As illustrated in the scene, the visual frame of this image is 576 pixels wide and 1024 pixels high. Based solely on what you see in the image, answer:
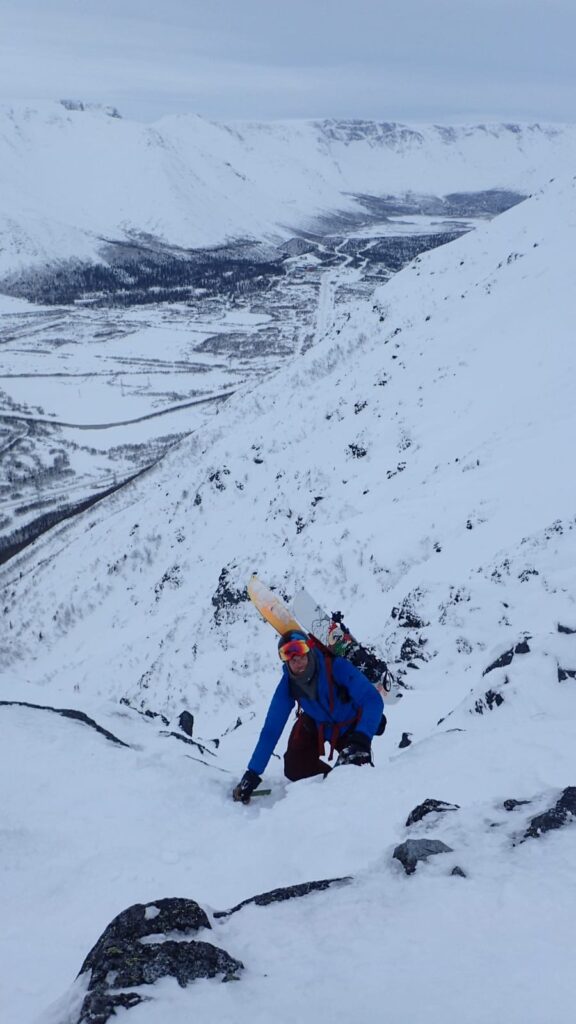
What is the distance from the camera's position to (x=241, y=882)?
536 centimetres

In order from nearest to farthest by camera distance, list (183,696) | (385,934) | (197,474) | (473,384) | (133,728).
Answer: (385,934), (133,728), (183,696), (473,384), (197,474)

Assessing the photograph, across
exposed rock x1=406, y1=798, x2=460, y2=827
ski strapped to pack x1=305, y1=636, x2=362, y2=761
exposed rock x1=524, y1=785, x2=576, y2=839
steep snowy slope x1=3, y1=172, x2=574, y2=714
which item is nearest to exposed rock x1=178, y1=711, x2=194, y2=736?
steep snowy slope x1=3, y1=172, x2=574, y2=714

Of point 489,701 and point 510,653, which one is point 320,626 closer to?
point 489,701

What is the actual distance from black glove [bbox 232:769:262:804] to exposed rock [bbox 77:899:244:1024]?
2.66 m

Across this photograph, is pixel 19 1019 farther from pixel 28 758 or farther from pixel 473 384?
pixel 473 384

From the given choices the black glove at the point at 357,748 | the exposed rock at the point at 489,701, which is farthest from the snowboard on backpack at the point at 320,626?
the exposed rock at the point at 489,701

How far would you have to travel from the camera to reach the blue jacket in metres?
5.96

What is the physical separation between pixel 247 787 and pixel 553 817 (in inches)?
120

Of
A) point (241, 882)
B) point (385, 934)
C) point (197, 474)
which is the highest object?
point (385, 934)

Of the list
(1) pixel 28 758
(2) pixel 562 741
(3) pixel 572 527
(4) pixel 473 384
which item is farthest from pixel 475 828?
(4) pixel 473 384

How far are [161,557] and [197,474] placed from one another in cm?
645

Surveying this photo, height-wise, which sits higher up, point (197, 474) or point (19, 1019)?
point (19, 1019)

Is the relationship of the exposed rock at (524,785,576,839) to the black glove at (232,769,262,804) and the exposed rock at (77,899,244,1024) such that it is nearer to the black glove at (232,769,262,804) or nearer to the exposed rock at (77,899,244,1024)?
the exposed rock at (77,899,244,1024)

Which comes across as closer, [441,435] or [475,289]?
[441,435]
